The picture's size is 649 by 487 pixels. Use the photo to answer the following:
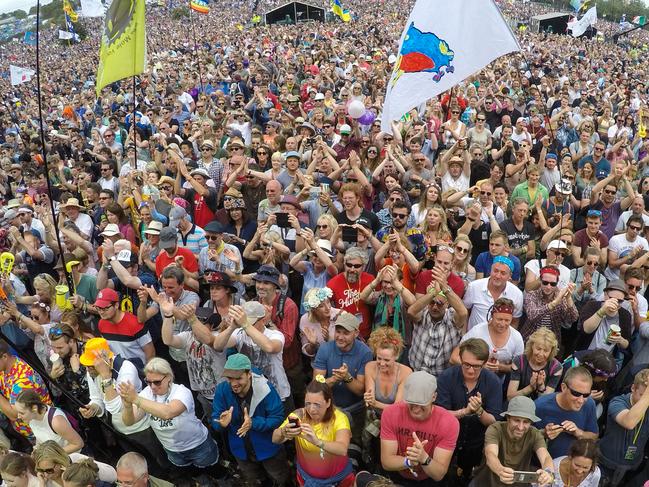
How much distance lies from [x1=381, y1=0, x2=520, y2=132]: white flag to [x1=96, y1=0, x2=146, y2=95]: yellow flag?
8.26 feet

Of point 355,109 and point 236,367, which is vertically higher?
point 355,109

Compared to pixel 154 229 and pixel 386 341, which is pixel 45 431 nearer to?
pixel 154 229

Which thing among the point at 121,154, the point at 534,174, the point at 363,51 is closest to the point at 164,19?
the point at 363,51

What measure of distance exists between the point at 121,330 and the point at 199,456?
1259 millimetres

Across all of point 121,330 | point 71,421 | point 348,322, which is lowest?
point 71,421

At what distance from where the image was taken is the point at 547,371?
13.5ft

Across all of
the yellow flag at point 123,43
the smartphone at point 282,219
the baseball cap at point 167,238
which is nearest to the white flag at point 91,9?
the yellow flag at point 123,43

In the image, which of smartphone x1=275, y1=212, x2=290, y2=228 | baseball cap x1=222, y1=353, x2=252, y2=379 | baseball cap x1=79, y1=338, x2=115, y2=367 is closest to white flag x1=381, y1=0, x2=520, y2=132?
smartphone x1=275, y1=212, x2=290, y2=228

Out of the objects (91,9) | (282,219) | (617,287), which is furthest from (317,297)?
(91,9)

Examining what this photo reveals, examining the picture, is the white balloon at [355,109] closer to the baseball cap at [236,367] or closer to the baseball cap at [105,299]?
the baseball cap at [105,299]

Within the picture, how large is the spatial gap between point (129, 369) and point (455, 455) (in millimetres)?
2551

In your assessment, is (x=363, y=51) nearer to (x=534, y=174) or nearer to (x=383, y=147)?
(x=383, y=147)

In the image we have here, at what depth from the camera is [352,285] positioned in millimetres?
4910

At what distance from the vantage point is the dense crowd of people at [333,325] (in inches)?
146
